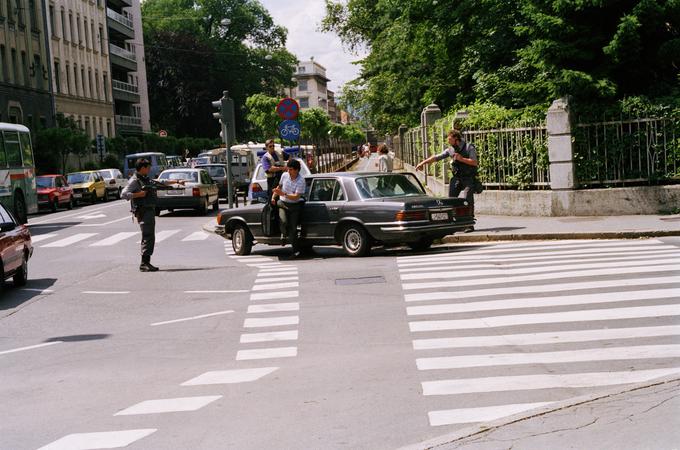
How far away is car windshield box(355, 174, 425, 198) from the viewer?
56.4 ft

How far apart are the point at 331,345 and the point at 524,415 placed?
3379 mm

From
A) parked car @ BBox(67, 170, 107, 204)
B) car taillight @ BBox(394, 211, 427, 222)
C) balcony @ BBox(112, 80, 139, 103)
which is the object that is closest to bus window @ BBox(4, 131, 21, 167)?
parked car @ BBox(67, 170, 107, 204)

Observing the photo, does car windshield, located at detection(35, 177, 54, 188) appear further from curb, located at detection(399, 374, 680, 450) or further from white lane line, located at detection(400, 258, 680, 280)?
curb, located at detection(399, 374, 680, 450)

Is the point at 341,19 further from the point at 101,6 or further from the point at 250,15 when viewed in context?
the point at 250,15

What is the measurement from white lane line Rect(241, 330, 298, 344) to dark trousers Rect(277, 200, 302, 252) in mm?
7413

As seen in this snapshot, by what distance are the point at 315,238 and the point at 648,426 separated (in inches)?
482

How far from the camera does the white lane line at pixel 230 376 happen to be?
7.82 metres

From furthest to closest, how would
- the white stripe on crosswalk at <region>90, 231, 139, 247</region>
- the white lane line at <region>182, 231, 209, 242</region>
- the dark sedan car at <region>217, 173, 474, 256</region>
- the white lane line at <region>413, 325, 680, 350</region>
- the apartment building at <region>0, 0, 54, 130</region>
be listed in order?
the apartment building at <region>0, 0, 54, 130</region>, the white lane line at <region>182, 231, 209, 242</region>, the white stripe on crosswalk at <region>90, 231, 139, 247</region>, the dark sedan car at <region>217, 173, 474, 256</region>, the white lane line at <region>413, 325, 680, 350</region>

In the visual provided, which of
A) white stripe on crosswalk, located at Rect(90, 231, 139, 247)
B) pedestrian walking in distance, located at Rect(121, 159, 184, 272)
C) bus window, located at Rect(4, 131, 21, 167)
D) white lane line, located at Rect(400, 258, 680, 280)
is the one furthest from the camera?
bus window, located at Rect(4, 131, 21, 167)

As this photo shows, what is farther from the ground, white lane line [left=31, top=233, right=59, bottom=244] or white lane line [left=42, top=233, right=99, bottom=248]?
white lane line [left=31, top=233, right=59, bottom=244]

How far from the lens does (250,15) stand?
108m

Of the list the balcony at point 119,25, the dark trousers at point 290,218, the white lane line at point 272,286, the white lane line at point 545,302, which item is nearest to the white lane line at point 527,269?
the white lane line at point 272,286

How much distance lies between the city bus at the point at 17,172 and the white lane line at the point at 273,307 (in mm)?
21577

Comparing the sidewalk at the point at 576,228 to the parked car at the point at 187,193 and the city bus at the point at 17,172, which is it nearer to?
the parked car at the point at 187,193
